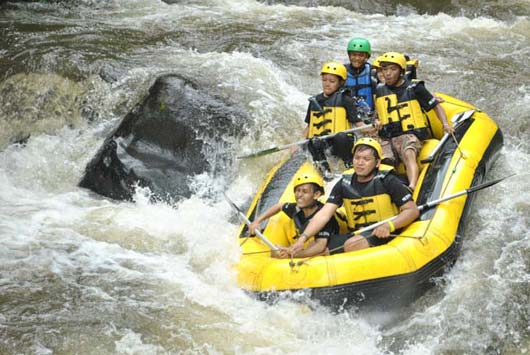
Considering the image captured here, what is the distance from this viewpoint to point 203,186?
7.55 metres

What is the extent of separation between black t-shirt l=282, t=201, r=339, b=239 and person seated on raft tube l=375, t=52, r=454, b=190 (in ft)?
3.86

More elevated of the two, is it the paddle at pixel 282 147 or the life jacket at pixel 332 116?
the life jacket at pixel 332 116

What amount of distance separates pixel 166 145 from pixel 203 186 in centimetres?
66

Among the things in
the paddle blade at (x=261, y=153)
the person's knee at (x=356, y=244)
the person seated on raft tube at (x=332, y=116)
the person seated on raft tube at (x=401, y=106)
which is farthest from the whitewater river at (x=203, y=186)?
the person seated on raft tube at (x=332, y=116)

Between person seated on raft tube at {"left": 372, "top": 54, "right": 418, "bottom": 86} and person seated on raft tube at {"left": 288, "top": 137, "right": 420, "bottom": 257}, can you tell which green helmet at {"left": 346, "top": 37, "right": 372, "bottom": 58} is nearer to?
person seated on raft tube at {"left": 372, "top": 54, "right": 418, "bottom": 86}

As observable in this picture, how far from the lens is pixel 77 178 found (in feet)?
25.6

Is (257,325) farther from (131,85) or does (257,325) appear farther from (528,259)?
(131,85)

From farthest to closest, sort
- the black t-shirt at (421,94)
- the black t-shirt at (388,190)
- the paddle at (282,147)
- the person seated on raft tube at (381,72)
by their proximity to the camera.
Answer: the person seated on raft tube at (381,72) < the paddle at (282,147) < the black t-shirt at (421,94) < the black t-shirt at (388,190)

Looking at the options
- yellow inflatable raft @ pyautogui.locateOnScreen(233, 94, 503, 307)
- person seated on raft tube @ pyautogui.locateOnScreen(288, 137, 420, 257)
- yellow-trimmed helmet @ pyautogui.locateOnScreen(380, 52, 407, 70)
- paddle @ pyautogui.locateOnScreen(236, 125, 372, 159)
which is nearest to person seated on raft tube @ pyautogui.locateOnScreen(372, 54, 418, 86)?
yellow-trimmed helmet @ pyautogui.locateOnScreen(380, 52, 407, 70)

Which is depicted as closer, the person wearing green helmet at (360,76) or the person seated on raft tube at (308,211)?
the person seated on raft tube at (308,211)

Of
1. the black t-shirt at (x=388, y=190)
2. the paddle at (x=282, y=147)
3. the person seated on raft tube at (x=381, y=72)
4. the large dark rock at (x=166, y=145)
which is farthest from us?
the large dark rock at (x=166, y=145)

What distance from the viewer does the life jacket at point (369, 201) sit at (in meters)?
5.50

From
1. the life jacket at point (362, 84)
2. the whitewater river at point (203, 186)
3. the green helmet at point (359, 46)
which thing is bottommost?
the whitewater river at point (203, 186)

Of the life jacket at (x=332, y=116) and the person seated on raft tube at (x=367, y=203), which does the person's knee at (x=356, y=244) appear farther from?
the life jacket at (x=332, y=116)
